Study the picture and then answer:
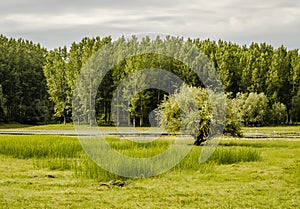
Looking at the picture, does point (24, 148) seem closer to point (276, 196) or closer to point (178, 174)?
point (178, 174)

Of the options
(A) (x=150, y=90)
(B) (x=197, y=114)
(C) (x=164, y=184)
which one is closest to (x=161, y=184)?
(C) (x=164, y=184)

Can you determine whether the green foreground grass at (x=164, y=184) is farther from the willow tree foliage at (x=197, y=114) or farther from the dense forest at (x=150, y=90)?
the dense forest at (x=150, y=90)

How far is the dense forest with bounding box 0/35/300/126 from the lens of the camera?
5547 centimetres

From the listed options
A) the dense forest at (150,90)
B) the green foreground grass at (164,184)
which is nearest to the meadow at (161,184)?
the green foreground grass at (164,184)

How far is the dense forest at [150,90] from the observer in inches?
2184

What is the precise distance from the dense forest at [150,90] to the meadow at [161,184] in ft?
110

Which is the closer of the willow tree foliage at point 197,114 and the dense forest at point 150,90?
the willow tree foliage at point 197,114

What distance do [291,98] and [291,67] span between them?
4782 mm

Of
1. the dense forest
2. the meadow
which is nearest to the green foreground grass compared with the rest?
the meadow

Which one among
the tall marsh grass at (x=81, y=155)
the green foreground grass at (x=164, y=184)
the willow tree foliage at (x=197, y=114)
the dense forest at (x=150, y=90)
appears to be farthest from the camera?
the dense forest at (x=150, y=90)

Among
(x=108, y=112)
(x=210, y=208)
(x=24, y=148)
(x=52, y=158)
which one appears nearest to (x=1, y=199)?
(x=210, y=208)

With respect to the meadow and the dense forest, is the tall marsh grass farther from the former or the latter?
the dense forest

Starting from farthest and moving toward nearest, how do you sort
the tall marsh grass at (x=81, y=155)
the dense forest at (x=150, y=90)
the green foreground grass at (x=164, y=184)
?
the dense forest at (x=150, y=90) < the tall marsh grass at (x=81, y=155) < the green foreground grass at (x=164, y=184)

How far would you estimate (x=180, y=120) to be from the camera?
80.6ft
